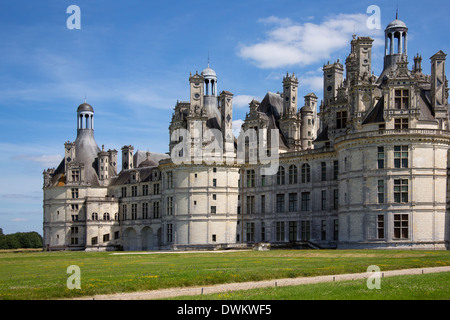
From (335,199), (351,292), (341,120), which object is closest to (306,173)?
(335,199)

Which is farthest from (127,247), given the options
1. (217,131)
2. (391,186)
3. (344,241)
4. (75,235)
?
(391,186)

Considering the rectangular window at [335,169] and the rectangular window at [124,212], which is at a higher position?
the rectangular window at [335,169]

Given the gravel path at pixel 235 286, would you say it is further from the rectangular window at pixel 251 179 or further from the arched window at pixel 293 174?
the rectangular window at pixel 251 179

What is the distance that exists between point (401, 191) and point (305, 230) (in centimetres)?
1410

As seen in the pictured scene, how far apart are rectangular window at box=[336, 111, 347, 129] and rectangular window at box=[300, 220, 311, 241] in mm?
10716

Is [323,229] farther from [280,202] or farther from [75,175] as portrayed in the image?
[75,175]

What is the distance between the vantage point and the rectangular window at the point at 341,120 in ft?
214

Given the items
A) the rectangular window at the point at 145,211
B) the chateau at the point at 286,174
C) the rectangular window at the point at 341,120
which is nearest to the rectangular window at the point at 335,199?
the chateau at the point at 286,174

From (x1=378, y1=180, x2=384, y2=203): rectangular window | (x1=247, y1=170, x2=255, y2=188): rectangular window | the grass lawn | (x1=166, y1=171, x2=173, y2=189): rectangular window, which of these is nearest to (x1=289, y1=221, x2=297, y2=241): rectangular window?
(x1=247, y1=170, x2=255, y2=188): rectangular window

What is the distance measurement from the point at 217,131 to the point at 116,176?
25561mm

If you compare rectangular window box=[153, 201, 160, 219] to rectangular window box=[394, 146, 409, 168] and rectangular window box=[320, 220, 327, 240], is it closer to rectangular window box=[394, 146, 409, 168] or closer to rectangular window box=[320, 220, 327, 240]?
rectangular window box=[320, 220, 327, 240]

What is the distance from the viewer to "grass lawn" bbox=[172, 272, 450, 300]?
19.9 metres

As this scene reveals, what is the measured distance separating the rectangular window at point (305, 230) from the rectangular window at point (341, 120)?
10716mm
